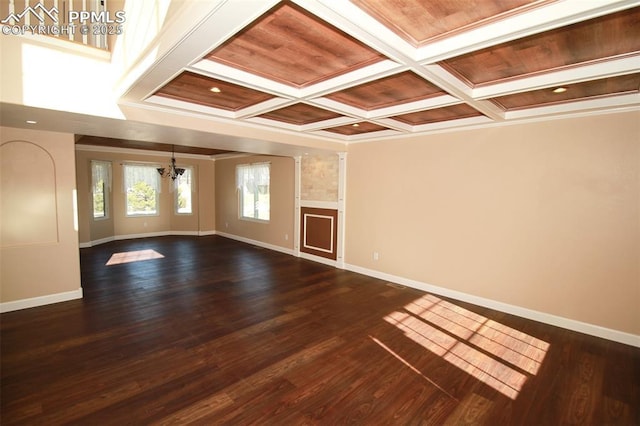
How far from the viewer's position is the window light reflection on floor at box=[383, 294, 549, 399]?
2.58 meters

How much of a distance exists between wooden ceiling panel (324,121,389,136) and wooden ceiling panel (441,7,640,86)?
72.7 inches

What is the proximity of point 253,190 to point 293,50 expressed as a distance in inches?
248

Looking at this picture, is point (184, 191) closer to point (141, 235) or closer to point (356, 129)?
point (141, 235)

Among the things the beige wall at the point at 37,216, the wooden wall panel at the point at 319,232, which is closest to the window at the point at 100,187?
the beige wall at the point at 37,216

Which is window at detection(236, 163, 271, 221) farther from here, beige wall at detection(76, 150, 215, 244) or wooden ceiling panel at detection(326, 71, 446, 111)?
wooden ceiling panel at detection(326, 71, 446, 111)

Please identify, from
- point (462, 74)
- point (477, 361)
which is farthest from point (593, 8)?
point (477, 361)

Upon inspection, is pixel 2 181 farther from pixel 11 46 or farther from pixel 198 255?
pixel 198 255

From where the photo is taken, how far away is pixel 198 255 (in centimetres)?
682

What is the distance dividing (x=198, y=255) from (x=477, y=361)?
5.87 meters

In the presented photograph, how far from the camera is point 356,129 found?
4.61m

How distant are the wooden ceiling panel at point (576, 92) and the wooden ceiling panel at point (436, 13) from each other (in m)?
1.47

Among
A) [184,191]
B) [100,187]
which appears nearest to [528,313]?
[184,191]

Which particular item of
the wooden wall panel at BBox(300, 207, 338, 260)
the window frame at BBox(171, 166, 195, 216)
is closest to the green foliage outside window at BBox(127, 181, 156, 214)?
the window frame at BBox(171, 166, 195, 216)

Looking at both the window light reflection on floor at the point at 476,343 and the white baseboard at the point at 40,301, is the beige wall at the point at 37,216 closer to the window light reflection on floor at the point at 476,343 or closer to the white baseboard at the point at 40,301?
the white baseboard at the point at 40,301
